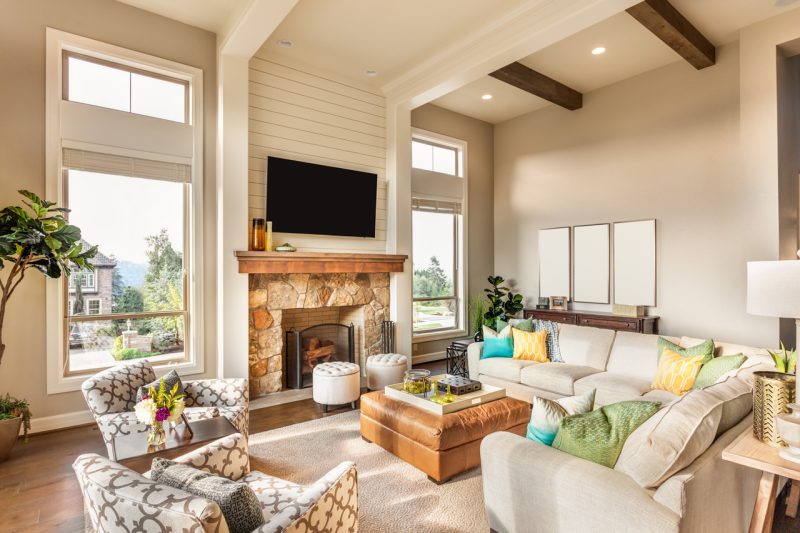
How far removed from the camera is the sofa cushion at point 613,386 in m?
3.47

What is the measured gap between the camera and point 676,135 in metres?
5.27

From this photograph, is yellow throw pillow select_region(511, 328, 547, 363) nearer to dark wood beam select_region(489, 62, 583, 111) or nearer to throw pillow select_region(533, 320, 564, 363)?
throw pillow select_region(533, 320, 564, 363)

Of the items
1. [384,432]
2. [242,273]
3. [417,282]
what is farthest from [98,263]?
[417,282]

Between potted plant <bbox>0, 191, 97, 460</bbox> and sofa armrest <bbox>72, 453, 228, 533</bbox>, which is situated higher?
potted plant <bbox>0, 191, 97, 460</bbox>

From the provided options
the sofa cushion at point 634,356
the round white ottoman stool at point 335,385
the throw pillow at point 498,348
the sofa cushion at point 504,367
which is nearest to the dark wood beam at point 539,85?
the throw pillow at point 498,348

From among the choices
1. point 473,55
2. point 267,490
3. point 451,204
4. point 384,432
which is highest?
point 473,55

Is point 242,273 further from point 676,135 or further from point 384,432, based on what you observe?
point 676,135

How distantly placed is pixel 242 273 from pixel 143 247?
0.94 metres

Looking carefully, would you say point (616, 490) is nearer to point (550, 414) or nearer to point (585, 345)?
point (550, 414)

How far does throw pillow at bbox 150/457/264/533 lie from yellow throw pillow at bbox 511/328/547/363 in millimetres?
3529

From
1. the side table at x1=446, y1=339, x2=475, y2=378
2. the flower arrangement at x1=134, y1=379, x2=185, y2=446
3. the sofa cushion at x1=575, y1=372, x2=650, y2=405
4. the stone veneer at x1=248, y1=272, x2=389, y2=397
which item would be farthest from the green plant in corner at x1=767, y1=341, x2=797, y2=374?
the stone veneer at x1=248, y1=272, x2=389, y2=397

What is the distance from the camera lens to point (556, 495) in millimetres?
1822

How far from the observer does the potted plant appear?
122 inches

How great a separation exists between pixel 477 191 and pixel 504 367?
3.59 m
